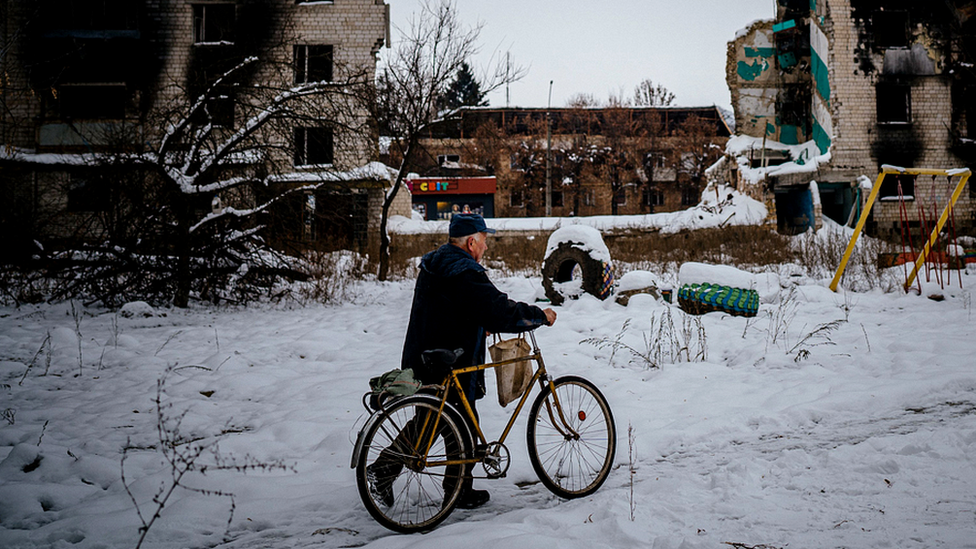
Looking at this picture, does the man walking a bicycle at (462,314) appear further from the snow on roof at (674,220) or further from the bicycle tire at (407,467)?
the snow on roof at (674,220)

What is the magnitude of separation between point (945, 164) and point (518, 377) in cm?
2994

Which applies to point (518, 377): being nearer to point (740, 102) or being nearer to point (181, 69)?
point (181, 69)

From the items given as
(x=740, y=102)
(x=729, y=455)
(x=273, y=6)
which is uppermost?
(x=273, y=6)

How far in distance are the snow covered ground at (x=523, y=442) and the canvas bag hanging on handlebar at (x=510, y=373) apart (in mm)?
703

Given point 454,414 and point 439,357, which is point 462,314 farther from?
point 454,414

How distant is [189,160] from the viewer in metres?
10.4

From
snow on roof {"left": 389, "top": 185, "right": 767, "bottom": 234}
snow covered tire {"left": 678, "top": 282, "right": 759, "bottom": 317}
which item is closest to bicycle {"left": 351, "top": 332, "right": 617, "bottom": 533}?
snow covered tire {"left": 678, "top": 282, "right": 759, "bottom": 317}

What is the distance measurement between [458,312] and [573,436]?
118 cm

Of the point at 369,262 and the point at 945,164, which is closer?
the point at 369,262

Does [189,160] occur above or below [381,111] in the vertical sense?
below

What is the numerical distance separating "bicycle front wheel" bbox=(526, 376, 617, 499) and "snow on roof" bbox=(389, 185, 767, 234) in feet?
64.8

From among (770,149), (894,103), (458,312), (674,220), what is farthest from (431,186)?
(458,312)

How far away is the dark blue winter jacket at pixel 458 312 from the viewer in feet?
10.8

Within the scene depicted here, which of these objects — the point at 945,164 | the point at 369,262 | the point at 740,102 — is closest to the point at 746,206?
the point at 740,102
